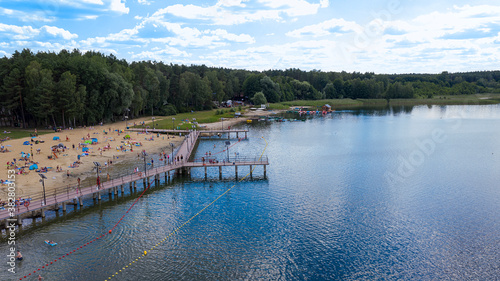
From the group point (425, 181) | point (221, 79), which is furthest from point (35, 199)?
point (221, 79)

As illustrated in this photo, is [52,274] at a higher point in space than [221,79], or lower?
lower

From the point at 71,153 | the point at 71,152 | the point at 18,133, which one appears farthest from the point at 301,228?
the point at 18,133

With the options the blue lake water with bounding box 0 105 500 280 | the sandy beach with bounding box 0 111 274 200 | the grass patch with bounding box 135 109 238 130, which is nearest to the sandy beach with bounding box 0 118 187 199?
the sandy beach with bounding box 0 111 274 200

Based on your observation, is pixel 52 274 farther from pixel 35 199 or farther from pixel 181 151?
pixel 181 151

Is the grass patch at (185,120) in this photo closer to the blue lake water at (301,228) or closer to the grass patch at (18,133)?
the grass patch at (18,133)

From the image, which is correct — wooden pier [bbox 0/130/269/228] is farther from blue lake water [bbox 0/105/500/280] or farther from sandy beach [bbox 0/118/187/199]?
sandy beach [bbox 0/118/187/199]

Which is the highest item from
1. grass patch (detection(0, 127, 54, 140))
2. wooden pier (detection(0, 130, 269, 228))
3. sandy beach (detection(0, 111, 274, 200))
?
grass patch (detection(0, 127, 54, 140))

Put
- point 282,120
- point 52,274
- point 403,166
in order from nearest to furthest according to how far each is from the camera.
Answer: point 52,274, point 403,166, point 282,120
